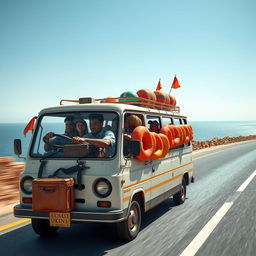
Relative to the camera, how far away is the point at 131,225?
571 centimetres

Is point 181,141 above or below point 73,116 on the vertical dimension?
below

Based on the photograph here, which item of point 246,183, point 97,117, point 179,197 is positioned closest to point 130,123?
point 97,117

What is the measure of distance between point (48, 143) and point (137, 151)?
149 cm

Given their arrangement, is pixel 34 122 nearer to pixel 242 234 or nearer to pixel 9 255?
pixel 9 255

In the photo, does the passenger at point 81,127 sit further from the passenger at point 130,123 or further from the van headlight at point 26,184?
the van headlight at point 26,184

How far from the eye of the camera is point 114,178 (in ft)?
16.6

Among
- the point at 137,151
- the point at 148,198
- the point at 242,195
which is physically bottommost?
the point at 242,195

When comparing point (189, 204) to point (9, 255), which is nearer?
point (9, 255)

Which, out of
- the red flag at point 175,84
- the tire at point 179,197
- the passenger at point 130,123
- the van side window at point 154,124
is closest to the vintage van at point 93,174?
the passenger at point 130,123

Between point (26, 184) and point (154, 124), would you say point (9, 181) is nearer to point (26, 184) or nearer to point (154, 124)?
point (26, 184)

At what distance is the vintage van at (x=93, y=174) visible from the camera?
5.04m

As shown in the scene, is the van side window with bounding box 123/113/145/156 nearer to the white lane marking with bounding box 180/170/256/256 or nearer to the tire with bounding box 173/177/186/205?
the white lane marking with bounding box 180/170/256/256

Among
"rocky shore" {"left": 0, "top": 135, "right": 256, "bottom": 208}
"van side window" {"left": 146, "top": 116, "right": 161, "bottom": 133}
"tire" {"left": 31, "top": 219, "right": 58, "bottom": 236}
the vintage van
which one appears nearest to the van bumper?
the vintage van

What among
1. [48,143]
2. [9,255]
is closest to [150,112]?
[48,143]
